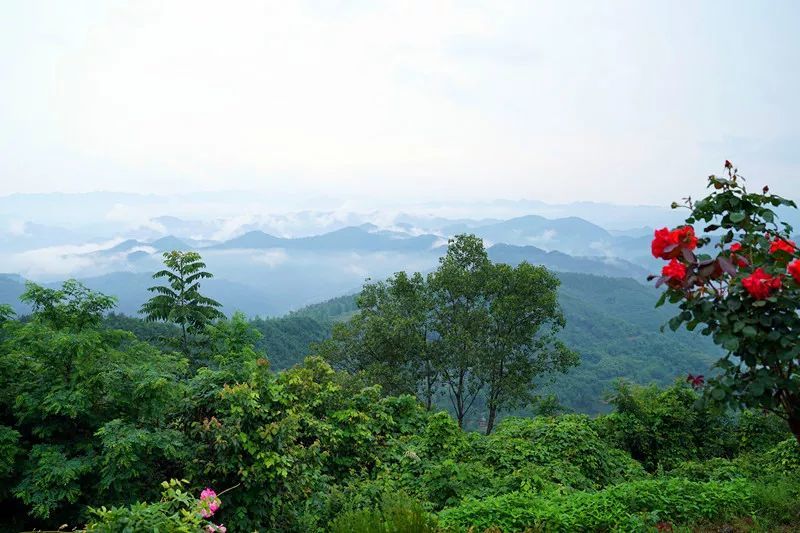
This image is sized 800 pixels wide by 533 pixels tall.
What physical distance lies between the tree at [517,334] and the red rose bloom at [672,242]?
15.7 m

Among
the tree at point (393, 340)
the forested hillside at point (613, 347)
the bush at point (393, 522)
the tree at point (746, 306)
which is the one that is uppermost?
the tree at point (746, 306)

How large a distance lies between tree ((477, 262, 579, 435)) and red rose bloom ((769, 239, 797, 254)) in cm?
1563

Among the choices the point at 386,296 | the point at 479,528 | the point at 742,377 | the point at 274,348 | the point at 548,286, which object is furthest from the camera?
the point at 274,348

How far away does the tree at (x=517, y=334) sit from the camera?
18656mm

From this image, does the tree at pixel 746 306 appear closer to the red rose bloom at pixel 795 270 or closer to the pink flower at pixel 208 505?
the red rose bloom at pixel 795 270

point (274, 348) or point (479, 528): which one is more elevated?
point (479, 528)

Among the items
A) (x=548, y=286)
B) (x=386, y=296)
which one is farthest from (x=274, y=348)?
(x=548, y=286)

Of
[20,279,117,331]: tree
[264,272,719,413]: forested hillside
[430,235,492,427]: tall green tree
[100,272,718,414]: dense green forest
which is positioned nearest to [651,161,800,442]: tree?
[20,279,117,331]: tree

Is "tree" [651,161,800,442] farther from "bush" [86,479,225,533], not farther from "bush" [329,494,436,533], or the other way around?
"bush" [86,479,225,533]

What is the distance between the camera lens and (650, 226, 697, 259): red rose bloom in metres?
2.87

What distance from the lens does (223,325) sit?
12820mm

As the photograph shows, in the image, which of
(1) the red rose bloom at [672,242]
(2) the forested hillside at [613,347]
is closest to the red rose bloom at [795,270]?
(1) the red rose bloom at [672,242]

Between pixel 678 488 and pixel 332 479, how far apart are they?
5.27 meters

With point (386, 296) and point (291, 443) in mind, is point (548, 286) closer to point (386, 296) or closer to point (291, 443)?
point (386, 296)
